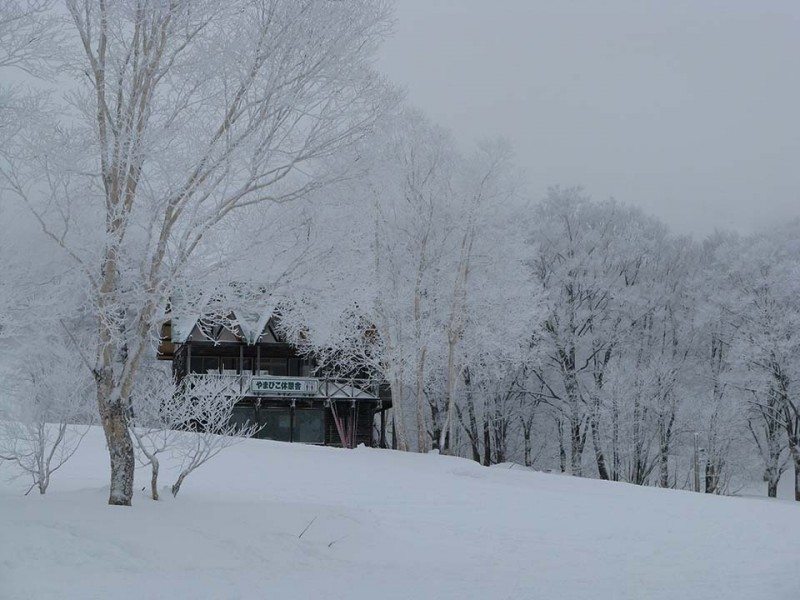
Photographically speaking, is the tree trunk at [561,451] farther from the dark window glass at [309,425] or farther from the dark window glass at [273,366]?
the dark window glass at [273,366]

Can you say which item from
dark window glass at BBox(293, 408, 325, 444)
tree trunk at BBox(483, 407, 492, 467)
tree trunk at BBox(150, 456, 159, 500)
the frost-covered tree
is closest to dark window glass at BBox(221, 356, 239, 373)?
dark window glass at BBox(293, 408, 325, 444)

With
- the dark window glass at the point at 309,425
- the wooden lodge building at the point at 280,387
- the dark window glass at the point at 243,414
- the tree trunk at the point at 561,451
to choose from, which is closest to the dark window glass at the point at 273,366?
the wooden lodge building at the point at 280,387

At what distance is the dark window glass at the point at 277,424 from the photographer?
29531mm

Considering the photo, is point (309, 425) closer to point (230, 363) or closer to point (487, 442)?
point (230, 363)

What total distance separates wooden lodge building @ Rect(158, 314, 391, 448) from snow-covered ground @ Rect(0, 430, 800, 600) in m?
9.70

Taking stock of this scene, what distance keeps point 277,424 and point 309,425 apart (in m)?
1.20

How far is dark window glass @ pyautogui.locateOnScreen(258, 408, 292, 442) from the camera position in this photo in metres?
29.5

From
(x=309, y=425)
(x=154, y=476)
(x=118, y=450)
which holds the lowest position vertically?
(x=309, y=425)

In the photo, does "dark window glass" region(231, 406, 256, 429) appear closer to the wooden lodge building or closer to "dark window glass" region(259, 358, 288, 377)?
the wooden lodge building

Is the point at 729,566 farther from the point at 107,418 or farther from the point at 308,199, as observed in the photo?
the point at 107,418

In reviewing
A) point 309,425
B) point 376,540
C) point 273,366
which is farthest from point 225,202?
point 273,366

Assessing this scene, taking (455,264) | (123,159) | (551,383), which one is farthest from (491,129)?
(123,159)

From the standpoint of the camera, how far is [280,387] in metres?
28.0

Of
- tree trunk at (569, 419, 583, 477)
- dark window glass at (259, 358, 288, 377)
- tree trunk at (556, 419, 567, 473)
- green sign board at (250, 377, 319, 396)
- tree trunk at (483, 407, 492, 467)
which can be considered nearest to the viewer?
green sign board at (250, 377, 319, 396)
